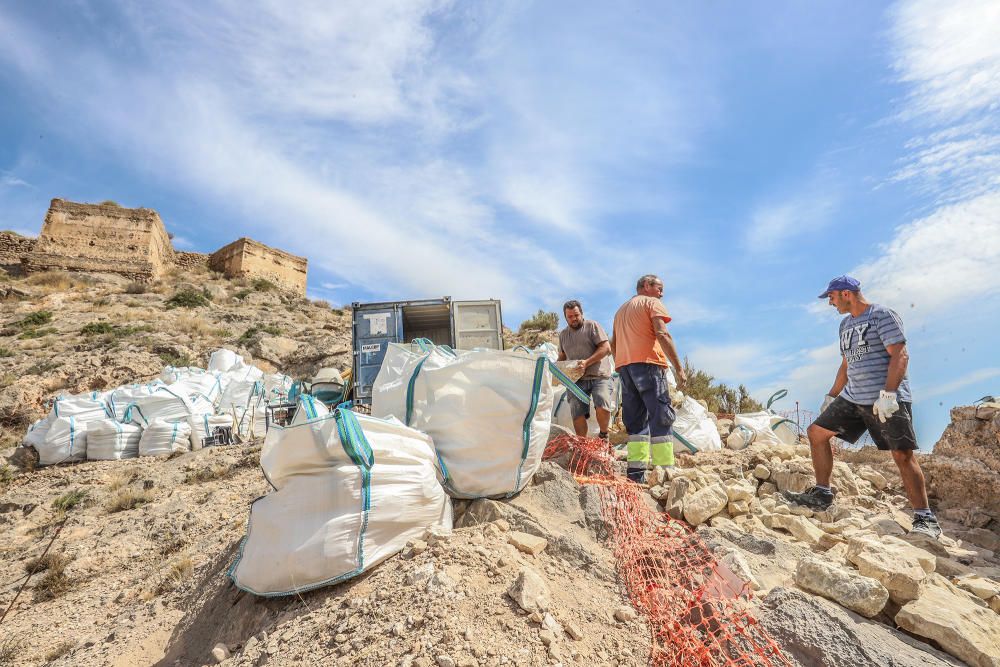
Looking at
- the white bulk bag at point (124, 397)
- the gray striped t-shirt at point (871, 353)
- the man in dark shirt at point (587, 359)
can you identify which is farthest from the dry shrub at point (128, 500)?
the gray striped t-shirt at point (871, 353)

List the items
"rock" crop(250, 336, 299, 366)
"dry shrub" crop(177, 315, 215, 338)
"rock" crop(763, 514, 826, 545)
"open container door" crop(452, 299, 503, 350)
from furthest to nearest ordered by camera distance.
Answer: "dry shrub" crop(177, 315, 215, 338)
"rock" crop(250, 336, 299, 366)
"open container door" crop(452, 299, 503, 350)
"rock" crop(763, 514, 826, 545)

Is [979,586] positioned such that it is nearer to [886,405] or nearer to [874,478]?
[886,405]

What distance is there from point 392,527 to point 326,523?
0.26 metres

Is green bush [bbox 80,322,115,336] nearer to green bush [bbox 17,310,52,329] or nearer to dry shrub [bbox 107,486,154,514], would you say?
green bush [bbox 17,310,52,329]

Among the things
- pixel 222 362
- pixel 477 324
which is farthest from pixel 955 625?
pixel 222 362

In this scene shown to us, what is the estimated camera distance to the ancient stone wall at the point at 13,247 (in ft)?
78.0

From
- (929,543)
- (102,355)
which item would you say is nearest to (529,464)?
(929,543)

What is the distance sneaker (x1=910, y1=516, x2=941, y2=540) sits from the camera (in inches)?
116

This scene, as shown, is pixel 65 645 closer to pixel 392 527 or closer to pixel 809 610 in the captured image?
pixel 392 527

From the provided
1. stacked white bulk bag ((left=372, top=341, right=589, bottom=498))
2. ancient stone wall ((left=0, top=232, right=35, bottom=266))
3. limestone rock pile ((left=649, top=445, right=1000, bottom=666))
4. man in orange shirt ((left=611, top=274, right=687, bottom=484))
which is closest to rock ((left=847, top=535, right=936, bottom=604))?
limestone rock pile ((left=649, top=445, right=1000, bottom=666))

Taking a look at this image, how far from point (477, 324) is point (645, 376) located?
5615 millimetres

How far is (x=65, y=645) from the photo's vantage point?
8.75ft

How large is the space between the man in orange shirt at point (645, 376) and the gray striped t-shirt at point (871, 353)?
3.49 feet

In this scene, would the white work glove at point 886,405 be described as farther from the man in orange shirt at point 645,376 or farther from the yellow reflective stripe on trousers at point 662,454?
the yellow reflective stripe on trousers at point 662,454
